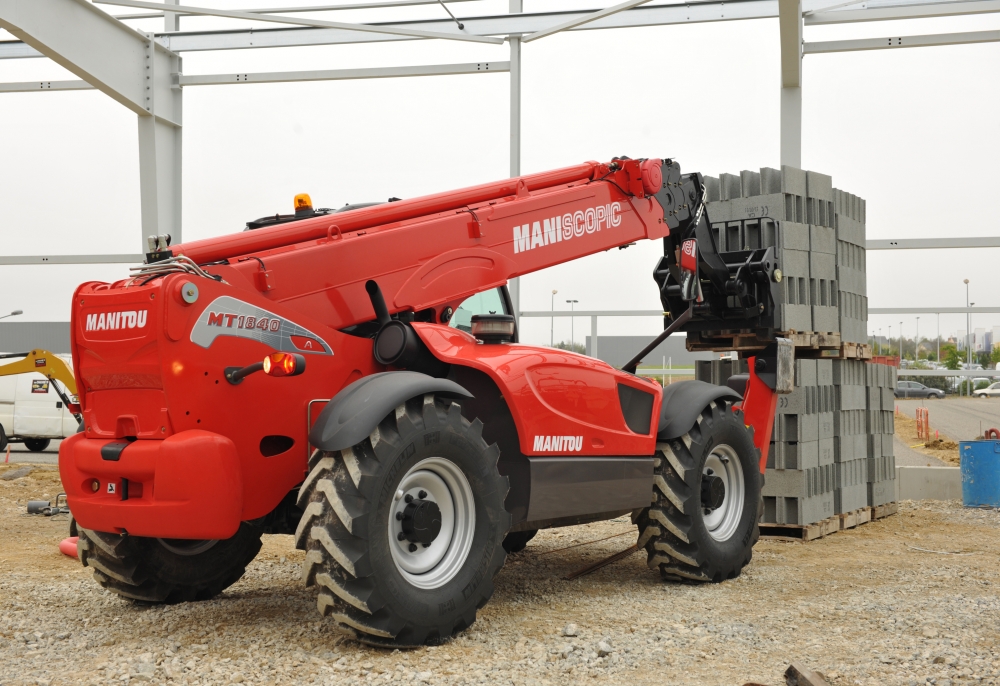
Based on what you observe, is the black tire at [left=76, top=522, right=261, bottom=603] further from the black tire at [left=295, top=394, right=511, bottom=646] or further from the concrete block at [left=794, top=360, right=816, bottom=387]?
the concrete block at [left=794, top=360, right=816, bottom=387]

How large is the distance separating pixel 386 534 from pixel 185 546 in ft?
5.50

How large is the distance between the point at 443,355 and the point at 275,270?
3.24 ft

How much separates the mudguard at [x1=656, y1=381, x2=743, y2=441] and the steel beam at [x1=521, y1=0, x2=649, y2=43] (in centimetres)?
555

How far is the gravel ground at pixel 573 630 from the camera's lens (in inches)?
174

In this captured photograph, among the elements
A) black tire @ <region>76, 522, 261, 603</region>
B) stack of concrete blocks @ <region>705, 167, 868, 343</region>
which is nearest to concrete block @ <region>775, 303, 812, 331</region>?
stack of concrete blocks @ <region>705, 167, 868, 343</region>

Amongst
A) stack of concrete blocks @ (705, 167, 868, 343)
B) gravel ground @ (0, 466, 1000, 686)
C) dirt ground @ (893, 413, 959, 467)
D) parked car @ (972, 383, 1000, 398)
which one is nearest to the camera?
gravel ground @ (0, 466, 1000, 686)

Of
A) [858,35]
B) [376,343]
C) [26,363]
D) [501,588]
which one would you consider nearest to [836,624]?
[501,588]

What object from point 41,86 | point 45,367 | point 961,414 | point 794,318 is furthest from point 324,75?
point 961,414

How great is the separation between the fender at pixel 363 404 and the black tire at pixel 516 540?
2882 mm

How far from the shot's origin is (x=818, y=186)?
9.48 meters

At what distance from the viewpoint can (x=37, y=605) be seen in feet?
19.7

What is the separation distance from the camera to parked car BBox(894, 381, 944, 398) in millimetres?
14586

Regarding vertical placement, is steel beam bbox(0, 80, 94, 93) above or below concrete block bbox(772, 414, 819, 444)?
above

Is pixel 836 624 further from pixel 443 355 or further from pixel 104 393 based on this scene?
pixel 104 393
